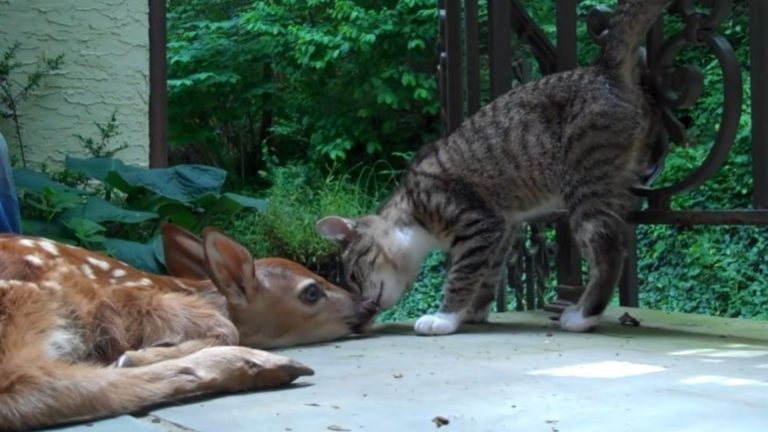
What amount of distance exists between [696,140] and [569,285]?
4565mm

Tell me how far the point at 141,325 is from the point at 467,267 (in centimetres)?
160

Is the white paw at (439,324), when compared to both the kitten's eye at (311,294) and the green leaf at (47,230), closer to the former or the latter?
the kitten's eye at (311,294)

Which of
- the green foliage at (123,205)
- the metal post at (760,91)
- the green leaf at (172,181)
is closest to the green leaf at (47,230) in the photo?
the green foliage at (123,205)

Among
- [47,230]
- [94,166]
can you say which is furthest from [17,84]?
[47,230]

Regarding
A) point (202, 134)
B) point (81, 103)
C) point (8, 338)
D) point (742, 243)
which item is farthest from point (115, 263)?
point (202, 134)

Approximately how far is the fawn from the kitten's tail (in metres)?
1.36

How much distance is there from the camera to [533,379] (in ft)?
8.55

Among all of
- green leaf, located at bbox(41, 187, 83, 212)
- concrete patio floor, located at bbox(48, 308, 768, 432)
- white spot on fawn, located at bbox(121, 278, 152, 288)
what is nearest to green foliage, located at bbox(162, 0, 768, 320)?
green leaf, located at bbox(41, 187, 83, 212)

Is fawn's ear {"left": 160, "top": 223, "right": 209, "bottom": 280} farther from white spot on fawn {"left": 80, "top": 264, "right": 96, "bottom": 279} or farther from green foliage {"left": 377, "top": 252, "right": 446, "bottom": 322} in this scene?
green foliage {"left": 377, "top": 252, "right": 446, "bottom": 322}

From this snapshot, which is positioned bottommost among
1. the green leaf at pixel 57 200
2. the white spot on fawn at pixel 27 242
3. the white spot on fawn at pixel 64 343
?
the white spot on fawn at pixel 64 343

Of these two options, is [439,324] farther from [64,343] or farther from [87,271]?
[64,343]

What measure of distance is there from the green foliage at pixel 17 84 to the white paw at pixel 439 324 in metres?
3.21

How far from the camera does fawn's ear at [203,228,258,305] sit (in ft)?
10.2

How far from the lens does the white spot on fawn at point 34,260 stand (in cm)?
261
